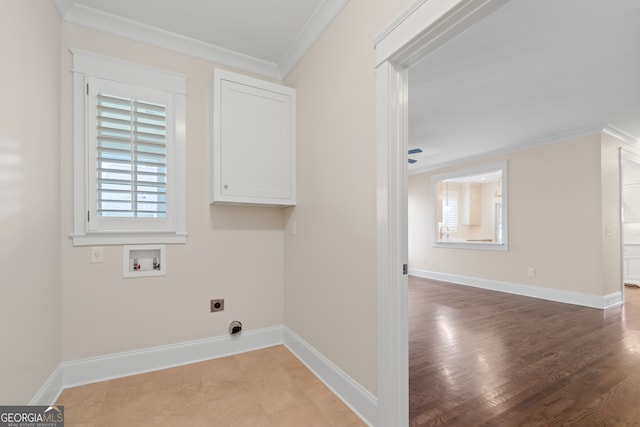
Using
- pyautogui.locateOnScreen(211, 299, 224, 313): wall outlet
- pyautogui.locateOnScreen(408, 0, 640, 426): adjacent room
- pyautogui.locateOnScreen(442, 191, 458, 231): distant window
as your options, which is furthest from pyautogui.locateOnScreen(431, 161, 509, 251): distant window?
pyautogui.locateOnScreen(211, 299, 224, 313): wall outlet

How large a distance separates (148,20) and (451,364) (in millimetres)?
3650

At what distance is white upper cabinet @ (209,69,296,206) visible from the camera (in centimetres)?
231

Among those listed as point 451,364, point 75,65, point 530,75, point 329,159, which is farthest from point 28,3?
point 530,75

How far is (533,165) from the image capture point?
496 cm

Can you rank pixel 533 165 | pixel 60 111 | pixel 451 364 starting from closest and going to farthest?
pixel 60 111
pixel 451 364
pixel 533 165

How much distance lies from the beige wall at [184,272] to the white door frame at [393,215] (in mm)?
1444

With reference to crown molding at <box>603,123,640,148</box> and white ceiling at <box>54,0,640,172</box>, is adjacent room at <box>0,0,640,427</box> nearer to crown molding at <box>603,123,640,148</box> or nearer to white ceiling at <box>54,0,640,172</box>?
white ceiling at <box>54,0,640,172</box>

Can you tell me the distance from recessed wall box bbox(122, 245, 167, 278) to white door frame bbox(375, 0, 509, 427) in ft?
5.81

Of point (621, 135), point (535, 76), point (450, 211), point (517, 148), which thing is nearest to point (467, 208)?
point (450, 211)

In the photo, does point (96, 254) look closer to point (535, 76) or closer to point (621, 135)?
point (535, 76)

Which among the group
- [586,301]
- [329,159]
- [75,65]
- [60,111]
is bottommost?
[586,301]

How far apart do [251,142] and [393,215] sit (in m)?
1.44

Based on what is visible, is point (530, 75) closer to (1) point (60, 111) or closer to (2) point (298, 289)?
(2) point (298, 289)
